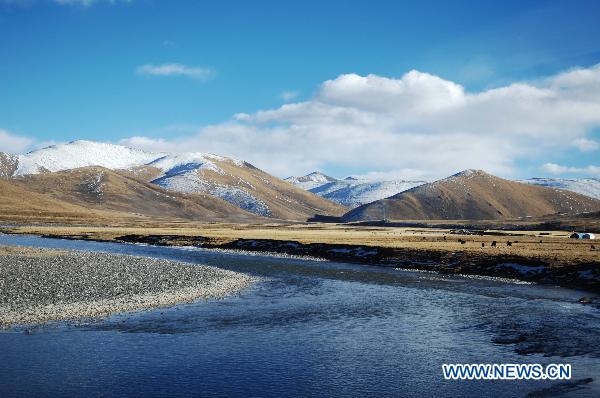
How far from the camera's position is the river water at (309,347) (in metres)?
22.0

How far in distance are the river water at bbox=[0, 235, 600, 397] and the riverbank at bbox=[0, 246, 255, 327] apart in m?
2.92

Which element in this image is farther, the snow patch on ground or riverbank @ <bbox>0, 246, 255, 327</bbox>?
the snow patch on ground

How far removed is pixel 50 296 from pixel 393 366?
29.0m

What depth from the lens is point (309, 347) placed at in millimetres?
28344

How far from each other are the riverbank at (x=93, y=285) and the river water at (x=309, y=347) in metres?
A: 2.92

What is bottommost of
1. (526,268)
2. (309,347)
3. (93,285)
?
(309,347)

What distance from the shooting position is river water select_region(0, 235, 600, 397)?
865 inches

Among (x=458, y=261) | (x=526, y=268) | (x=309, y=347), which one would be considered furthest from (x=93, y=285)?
(x=526, y=268)

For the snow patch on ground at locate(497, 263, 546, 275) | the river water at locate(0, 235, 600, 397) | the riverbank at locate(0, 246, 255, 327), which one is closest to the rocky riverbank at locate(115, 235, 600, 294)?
the snow patch on ground at locate(497, 263, 546, 275)

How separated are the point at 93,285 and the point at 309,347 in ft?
87.1

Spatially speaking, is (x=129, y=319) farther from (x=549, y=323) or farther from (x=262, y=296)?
(x=549, y=323)

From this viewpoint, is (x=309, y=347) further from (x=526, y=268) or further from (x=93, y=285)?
(x=526, y=268)

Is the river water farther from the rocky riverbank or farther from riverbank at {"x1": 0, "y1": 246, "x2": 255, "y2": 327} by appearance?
the rocky riverbank

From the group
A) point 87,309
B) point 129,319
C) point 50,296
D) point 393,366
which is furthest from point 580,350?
point 50,296
